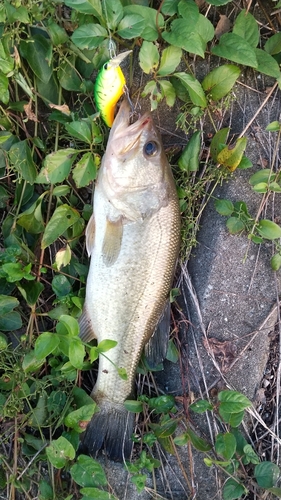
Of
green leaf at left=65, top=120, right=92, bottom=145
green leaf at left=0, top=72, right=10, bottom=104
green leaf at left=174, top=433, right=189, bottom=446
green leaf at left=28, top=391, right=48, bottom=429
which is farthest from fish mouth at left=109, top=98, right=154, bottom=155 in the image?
green leaf at left=174, top=433, right=189, bottom=446

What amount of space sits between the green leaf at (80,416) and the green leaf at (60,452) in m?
0.12

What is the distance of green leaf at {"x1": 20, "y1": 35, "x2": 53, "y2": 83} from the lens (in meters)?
2.58

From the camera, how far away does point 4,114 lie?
2.69 m

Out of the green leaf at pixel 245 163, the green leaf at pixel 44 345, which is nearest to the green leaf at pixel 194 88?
the green leaf at pixel 245 163

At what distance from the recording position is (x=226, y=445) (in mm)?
2602

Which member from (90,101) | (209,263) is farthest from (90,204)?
(209,263)

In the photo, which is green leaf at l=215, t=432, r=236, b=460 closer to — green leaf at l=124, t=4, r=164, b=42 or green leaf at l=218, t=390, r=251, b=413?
green leaf at l=218, t=390, r=251, b=413

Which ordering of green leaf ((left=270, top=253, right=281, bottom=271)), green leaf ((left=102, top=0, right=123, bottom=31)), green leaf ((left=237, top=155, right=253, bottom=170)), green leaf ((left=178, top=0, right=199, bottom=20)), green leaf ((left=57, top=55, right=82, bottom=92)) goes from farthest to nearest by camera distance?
green leaf ((left=270, top=253, right=281, bottom=271)) < green leaf ((left=237, top=155, right=253, bottom=170)) < green leaf ((left=57, top=55, right=82, bottom=92)) < green leaf ((left=178, top=0, right=199, bottom=20)) < green leaf ((left=102, top=0, right=123, bottom=31))

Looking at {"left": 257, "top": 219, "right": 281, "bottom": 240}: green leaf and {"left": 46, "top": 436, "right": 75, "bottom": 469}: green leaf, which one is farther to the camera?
{"left": 257, "top": 219, "right": 281, "bottom": 240}: green leaf

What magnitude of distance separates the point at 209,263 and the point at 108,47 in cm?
136

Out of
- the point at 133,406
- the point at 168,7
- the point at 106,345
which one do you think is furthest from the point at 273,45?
the point at 133,406

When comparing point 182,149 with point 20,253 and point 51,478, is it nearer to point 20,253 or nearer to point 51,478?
point 20,253

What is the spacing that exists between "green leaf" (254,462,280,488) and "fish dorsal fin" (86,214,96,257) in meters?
1.55

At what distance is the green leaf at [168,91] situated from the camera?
269cm
